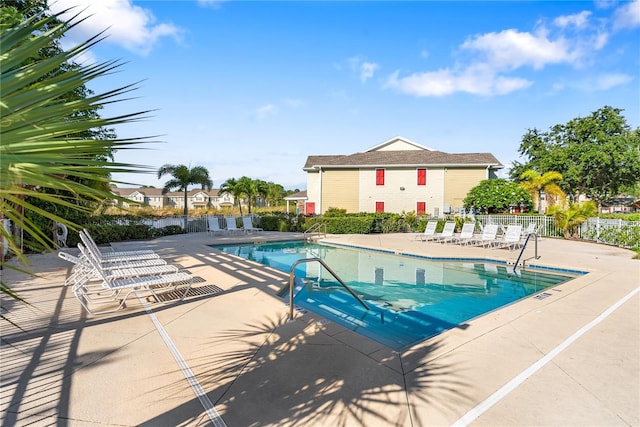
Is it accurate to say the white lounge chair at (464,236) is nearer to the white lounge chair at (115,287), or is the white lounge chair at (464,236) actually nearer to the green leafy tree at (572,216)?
the green leafy tree at (572,216)

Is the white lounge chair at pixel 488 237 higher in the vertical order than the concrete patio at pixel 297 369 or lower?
higher

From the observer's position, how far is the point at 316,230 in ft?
65.4

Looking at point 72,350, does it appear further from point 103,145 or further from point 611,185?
point 611,185

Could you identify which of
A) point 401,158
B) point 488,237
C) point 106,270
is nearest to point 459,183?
point 401,158

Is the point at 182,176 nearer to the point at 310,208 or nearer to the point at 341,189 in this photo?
the point at 310,208

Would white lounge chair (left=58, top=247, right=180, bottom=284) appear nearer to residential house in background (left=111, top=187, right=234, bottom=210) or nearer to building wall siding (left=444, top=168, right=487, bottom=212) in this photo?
building wall siding (left=444, top=168, right=487, bottom=212)

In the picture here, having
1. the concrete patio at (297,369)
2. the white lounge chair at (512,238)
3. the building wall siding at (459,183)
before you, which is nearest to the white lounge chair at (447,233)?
the white lounge chair at (512,238)

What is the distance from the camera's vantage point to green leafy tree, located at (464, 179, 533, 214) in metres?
20.1

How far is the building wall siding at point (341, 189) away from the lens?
27.0 m

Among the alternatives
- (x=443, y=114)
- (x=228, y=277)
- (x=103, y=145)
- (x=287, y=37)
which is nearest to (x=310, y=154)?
(x=443, y=114)

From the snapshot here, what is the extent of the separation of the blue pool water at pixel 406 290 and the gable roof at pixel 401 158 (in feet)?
48.7

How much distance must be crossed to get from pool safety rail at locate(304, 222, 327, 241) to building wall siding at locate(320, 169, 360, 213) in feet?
23.0

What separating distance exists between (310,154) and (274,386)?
94.1ft

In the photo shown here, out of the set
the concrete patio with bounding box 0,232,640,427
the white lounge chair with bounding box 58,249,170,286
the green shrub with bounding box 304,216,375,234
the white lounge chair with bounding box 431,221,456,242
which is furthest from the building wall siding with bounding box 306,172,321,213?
the concrete patio with bounding box 0,232,640,427
